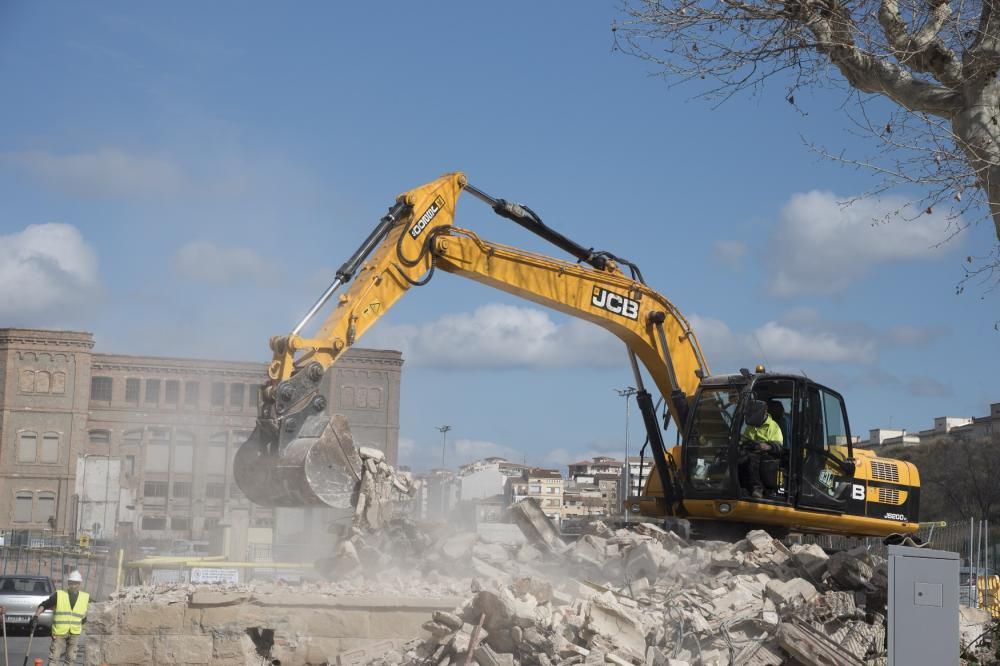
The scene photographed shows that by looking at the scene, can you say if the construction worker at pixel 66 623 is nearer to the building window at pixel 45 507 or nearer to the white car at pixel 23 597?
the white car at pixel 23 597

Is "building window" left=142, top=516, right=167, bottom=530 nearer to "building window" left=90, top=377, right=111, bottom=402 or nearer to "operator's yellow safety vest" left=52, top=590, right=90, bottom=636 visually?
"building window" left=90, top=377, right=111, bottom=402

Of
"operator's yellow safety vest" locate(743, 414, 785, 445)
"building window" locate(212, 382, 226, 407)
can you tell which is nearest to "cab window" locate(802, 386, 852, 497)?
"operator's yellow safety vest" locate(743, 414, 785, 445)

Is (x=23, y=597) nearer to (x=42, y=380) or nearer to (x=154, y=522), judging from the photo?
(x=154, y=522)

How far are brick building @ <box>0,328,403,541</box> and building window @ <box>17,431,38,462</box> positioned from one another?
0.19 feet

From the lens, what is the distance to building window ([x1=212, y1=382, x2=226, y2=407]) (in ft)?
225

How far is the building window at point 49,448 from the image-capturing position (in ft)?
229

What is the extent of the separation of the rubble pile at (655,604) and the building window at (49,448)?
6215 centimetres

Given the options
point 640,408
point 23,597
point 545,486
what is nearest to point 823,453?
point 640,408

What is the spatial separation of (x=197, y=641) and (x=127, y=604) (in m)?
0.74

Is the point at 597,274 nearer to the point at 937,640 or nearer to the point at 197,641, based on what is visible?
the point at 197,641

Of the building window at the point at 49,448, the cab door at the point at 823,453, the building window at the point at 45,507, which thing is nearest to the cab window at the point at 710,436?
the cab door at the point at 823,453

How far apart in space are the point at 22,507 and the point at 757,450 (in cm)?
6352

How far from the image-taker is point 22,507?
226ft

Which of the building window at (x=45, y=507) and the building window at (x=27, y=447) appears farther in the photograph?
the building window at (x=27, y=447)
